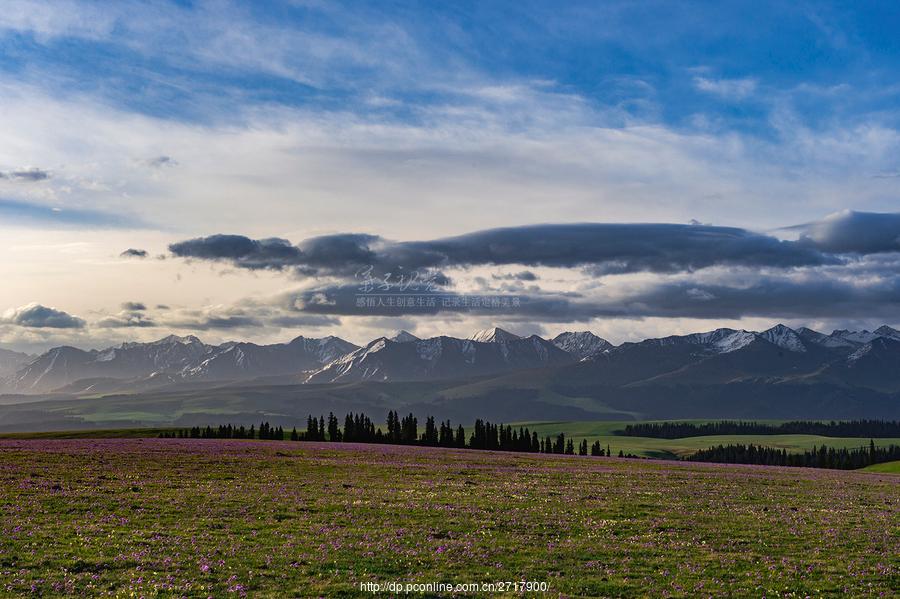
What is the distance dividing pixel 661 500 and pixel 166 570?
1253 inches

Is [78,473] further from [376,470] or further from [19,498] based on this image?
[376,470]

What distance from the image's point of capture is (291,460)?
6800 centimetres

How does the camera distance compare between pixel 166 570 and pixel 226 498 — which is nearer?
pixel 166 570

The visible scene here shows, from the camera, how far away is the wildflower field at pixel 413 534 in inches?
961

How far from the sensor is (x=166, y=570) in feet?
81.5

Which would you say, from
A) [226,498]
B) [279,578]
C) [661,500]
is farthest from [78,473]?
[661,500]

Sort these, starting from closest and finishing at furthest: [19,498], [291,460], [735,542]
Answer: [735,542]
[19,498]
[291,460]

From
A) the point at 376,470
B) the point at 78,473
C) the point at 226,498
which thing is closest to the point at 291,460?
the point at 376,470

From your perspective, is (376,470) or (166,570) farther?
(376,470)

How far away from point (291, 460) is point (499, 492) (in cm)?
2765

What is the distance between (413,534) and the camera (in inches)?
1247

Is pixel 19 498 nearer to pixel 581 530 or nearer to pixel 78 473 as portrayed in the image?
pixel 78 473

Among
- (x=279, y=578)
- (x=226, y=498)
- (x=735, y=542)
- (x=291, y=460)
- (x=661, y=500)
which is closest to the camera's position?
(x=279, y=578)

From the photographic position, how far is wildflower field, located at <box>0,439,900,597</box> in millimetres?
24422
